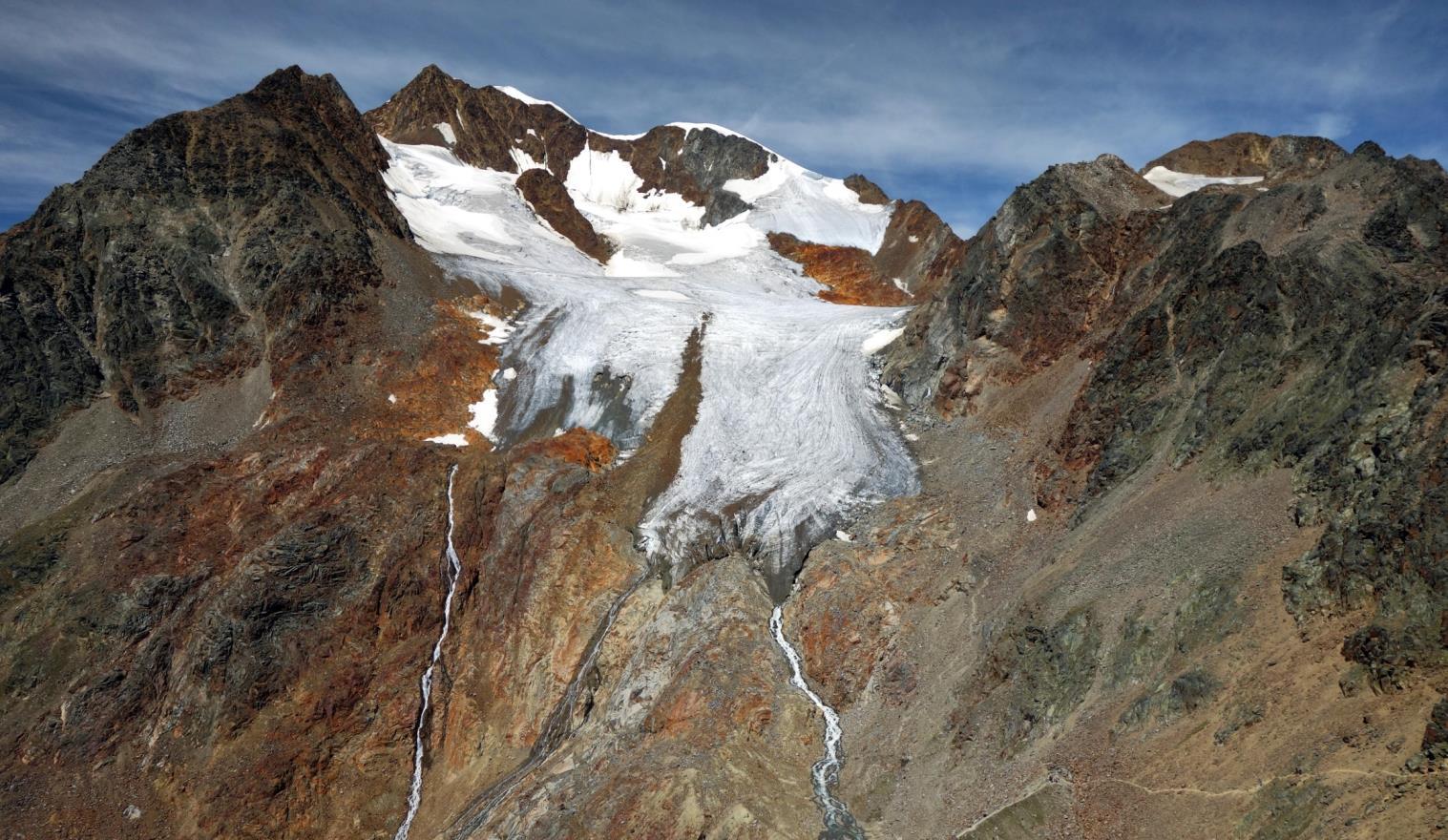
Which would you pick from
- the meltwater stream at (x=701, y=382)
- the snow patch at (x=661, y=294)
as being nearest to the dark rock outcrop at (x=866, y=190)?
the meltwater stream at (x=701, y=382)

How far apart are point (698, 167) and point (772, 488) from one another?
79.7 m

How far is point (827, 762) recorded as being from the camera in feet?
66.3

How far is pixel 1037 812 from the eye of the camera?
46.5 ft

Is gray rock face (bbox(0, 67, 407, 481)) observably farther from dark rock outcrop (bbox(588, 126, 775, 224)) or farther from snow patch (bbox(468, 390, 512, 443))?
dark rock outcrop (bbox(588, 126, 775, 224))

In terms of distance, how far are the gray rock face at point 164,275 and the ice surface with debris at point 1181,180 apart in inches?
1639

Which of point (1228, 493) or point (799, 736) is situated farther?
point (799, 736)

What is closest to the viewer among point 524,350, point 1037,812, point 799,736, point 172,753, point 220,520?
point 1037,812

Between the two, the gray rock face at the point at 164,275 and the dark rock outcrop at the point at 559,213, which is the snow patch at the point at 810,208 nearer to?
the dark rock outcrop at the point at 559,213

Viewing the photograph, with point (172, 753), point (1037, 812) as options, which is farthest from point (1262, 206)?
point (172, 753)

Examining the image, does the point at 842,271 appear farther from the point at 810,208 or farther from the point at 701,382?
the point at 701,382

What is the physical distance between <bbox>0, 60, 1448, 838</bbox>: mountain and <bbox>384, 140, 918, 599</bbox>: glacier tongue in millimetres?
298

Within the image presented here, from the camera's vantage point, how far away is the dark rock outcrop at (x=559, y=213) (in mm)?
75125

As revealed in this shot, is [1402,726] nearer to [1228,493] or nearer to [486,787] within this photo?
[1228,493]

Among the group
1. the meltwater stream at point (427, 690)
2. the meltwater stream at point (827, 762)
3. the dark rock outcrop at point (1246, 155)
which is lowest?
the meltwater stream at point (427, 690)
